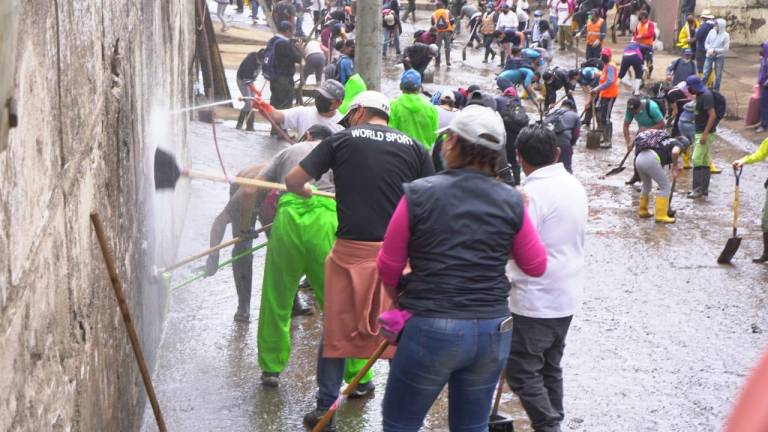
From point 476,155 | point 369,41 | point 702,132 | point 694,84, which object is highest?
point 476,155

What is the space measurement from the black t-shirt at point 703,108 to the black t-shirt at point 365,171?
883 cm

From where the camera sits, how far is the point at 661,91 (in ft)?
56.9

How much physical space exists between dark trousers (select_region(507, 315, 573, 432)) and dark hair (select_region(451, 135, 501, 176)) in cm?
112

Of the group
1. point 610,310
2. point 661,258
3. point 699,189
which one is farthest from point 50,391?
point 699,189

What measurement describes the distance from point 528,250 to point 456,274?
1.23 feet

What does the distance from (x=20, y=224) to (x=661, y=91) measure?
1561cm

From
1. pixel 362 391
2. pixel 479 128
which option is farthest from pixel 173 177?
pixel 479 128

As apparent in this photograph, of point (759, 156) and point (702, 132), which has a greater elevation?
point (759, 156)

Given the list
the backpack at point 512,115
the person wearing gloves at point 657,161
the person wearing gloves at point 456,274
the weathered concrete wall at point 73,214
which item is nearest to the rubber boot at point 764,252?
the person wearing gloves at point 657,161

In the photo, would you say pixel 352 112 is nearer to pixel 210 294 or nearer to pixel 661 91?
pixel 210 294

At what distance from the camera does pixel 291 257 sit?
6.20m

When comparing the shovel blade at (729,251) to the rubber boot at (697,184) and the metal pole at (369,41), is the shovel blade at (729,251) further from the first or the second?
the metal pole at (369,41)

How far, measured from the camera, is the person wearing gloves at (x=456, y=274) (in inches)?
164

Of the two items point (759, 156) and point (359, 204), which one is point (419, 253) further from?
point (759, 156)
